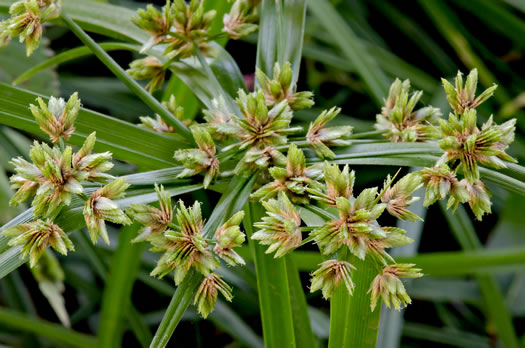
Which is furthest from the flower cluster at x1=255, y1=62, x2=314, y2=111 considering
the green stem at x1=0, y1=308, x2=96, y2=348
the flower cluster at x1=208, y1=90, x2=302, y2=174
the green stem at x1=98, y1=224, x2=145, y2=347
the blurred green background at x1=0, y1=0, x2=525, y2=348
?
the green stem at x1=0, y1=308, x2=96, y2=348

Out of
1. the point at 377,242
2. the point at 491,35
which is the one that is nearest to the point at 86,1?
the point at 377,242

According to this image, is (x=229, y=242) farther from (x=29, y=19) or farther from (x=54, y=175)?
(x=29, y=19)

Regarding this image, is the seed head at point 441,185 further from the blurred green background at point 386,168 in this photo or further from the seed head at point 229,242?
the blurred green background at point 386,168

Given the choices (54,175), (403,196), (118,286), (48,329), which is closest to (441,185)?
(403,196)

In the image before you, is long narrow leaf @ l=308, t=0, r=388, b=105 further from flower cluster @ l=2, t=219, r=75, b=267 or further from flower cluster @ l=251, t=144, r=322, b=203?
flower cluster @ l=2, t=219, r=75, b=267

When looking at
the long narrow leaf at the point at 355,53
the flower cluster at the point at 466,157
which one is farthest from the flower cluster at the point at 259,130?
the long narrow leaf at the point at 355,53
